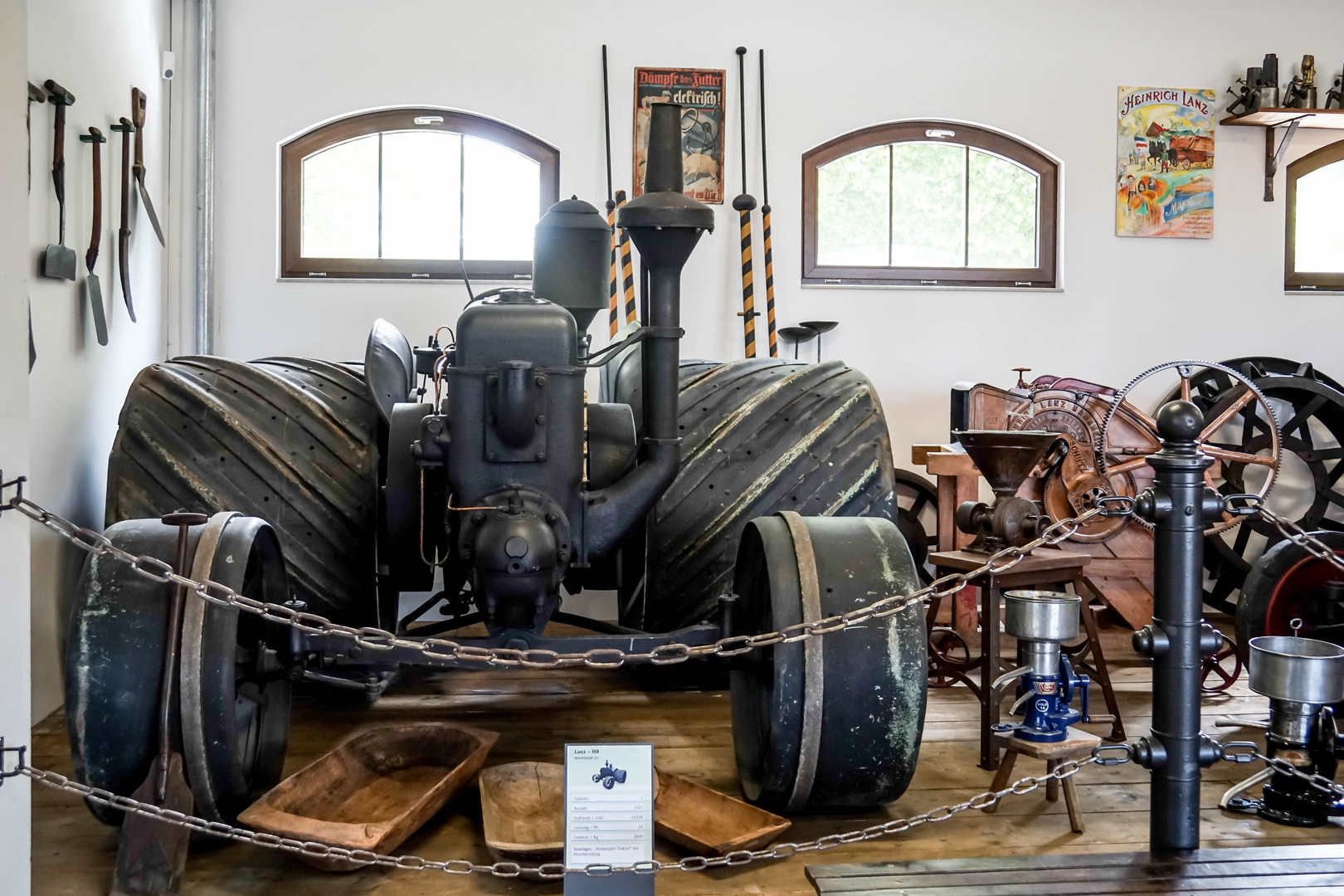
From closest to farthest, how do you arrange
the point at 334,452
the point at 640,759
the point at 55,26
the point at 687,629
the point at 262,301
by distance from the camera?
the point at 640,759
the point at 687,629
the point at 334,452
the point at 55,26
the point at 262,301

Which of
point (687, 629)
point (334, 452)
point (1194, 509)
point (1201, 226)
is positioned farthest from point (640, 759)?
point (1201, 226)

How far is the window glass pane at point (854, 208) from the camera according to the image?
16.4 feet

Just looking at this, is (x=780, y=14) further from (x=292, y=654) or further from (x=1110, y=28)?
(x=292, y=654)

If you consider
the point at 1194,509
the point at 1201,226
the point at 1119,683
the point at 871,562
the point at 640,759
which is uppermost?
the point at 1201,226

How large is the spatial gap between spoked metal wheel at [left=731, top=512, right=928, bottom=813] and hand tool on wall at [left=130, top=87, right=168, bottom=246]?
2.81 m

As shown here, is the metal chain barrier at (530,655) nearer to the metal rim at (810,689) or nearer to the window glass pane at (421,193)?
the metal rim at (810,689)

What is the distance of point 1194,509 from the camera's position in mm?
1941

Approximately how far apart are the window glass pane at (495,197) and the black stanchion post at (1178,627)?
133 inches

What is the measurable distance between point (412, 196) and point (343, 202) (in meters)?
0.29

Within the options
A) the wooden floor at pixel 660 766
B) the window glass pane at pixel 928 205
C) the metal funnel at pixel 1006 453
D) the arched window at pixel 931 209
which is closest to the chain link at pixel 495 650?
the wooden floor at pixel 660 766

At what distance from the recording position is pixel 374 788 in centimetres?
239

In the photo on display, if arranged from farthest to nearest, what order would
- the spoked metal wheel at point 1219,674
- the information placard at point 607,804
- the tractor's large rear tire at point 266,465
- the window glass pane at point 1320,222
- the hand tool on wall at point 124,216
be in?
the window glass pane at point 1320,222, the hand tool on wall at point 124,216, the spoked metal wheel at point 1219,674, the tractor's large rear tire at point 266,465, the information placard at point 607,804

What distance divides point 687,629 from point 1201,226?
12.7 ft

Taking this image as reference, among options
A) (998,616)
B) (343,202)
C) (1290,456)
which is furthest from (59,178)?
(1290,456)
